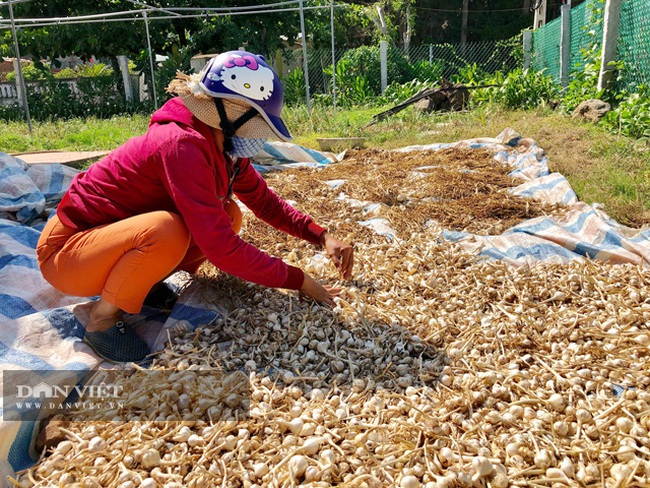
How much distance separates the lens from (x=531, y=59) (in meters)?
11.5

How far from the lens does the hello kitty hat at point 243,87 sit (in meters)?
1.72

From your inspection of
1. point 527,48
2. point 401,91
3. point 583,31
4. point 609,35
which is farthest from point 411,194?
point 527,48

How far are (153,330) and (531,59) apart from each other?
1163 centimetres

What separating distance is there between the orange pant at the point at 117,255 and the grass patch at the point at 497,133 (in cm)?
252

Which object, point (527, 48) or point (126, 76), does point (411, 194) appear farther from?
point (126, 76)

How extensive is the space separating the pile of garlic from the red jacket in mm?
316

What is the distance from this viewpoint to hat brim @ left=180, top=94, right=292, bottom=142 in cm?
176

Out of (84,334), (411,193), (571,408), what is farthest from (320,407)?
(411,193)

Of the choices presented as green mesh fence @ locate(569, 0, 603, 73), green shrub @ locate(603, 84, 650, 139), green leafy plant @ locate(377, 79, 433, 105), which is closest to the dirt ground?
green shrub @ locate(603, 84, 650, 139)

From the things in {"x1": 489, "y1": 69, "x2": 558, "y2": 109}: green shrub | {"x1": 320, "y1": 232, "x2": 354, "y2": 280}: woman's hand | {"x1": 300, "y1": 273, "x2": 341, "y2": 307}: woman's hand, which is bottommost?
{"x1": 300, "y1": 273, "x2": 341, "y2": 307}: woman's hand

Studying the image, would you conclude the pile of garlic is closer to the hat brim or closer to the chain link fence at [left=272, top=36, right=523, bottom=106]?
the hat brim

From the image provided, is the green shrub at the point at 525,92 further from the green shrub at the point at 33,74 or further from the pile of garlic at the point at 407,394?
the green shrub at the point at 33,74

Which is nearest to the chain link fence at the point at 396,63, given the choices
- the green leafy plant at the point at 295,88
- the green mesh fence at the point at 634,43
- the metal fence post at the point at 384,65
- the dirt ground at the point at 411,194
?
the metal fence post at the point at 384,65

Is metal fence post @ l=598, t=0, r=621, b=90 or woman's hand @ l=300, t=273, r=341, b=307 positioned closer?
woman's hand @ l=300, t=273, r=341, b=307
